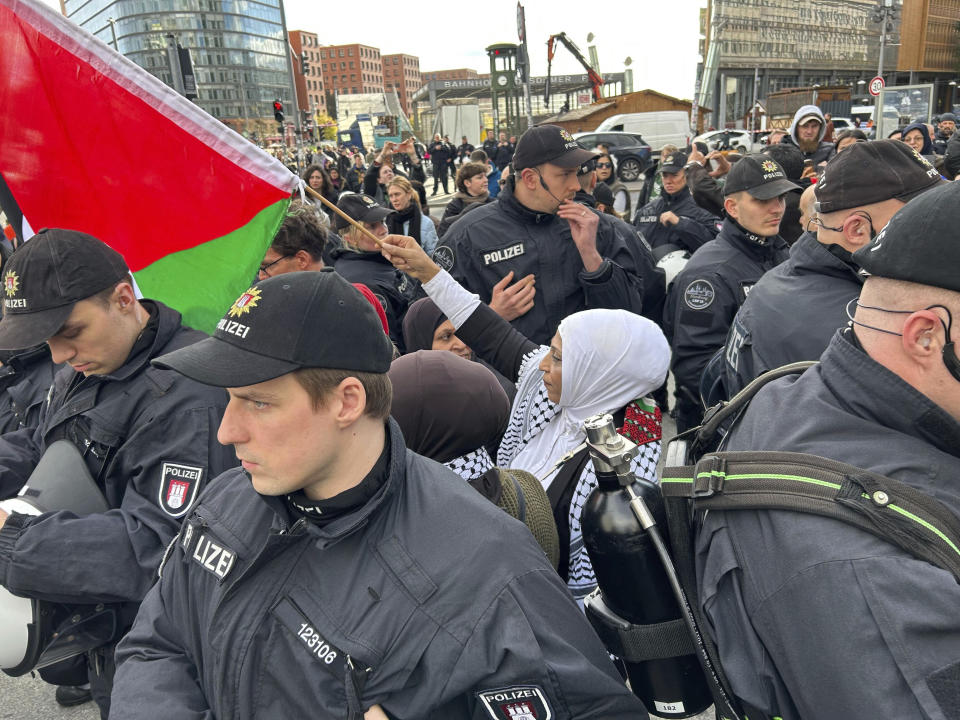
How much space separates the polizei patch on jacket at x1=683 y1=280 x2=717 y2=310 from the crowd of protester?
855 mm

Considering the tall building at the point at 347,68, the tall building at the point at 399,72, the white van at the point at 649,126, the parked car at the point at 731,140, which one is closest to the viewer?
the parked car at the point at 731,140

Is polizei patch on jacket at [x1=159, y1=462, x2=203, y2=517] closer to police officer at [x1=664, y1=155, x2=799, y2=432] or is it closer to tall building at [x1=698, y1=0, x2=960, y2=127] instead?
police officer at [x1=664, y1=155, x2=799, y2=432]

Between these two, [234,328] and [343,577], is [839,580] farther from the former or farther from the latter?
[234,328]

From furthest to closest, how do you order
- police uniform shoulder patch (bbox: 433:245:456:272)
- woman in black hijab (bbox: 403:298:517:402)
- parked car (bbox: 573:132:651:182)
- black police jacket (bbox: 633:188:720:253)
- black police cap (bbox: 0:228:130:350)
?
parked car (bbox: 573:132:651:182)
black police jacket (bbox: 633:188:720:253)
police uniform shoulder patch (bbox: 433:245:456:272)
woman in black hijab (bbox: 403:298:517:402)
black police cap (bbox: 0:228:130:350)

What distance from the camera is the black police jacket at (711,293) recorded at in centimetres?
348

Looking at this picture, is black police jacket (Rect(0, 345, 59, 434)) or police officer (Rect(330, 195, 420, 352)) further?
police officer (Rect(330, 195, 420, 352))

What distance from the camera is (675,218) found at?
638 cm

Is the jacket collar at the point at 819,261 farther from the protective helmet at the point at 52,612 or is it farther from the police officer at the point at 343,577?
the protective helmet at the point at 52,612

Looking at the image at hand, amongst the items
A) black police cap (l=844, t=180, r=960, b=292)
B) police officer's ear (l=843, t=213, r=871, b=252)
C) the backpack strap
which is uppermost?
black police cap (l=844, t=180, r=960, b=292)

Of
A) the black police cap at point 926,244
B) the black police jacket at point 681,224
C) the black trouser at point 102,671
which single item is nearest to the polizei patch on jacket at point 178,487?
the black trouser at point 102,671

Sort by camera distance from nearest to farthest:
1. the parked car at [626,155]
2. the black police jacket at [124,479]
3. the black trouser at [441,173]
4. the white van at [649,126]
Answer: the black police jacket at [124,479]
the parked car at [626,155]
the black trouser at [441,173]
the white van at [649,126]

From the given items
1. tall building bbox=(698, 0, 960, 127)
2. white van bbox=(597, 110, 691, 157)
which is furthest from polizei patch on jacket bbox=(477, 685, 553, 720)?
tall building bbox=(698, 0, 960, 127)

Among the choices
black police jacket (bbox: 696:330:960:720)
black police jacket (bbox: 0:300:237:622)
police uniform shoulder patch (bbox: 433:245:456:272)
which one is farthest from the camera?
police uniform shoulder patch (bbox: 433:245:456:272)

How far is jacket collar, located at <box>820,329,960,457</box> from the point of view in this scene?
1141mm
